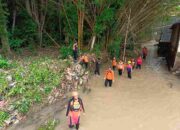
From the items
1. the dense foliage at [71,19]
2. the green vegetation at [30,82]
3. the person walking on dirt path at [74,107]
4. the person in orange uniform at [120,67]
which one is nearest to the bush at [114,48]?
the dense foliage at [71,19]

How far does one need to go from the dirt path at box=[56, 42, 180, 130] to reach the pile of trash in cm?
64

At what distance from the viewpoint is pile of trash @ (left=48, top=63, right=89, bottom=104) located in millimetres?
15252

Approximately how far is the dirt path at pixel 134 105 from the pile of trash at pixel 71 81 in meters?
0.64

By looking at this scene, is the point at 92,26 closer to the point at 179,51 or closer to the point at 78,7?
the point at 78,7

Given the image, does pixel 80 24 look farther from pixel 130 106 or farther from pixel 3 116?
pixel 3 116

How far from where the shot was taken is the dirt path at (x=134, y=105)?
13.3m

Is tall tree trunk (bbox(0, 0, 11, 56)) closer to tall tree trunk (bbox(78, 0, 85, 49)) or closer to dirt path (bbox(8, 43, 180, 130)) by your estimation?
tall tree trunk (bbox(78, 0, 85, 49))

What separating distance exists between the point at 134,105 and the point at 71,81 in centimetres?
342

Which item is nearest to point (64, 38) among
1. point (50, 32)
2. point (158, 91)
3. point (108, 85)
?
point (50, 32)

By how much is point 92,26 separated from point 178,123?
9.81 metres

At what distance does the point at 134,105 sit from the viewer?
50.4 ft

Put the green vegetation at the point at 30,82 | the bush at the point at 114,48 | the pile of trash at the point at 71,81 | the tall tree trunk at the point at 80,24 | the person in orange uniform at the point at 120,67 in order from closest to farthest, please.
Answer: the green vegetation at the point at 30,82 < the pile of trash at the point at 71,81 < the person in orange uniform at the point at 120,67 < the tall tree trunk at the point at 80,24 < the bush at the point at 114,48

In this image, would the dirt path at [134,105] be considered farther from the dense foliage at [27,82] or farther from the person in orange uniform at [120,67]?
the dense foliage at [27,82]

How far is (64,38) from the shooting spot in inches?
923
